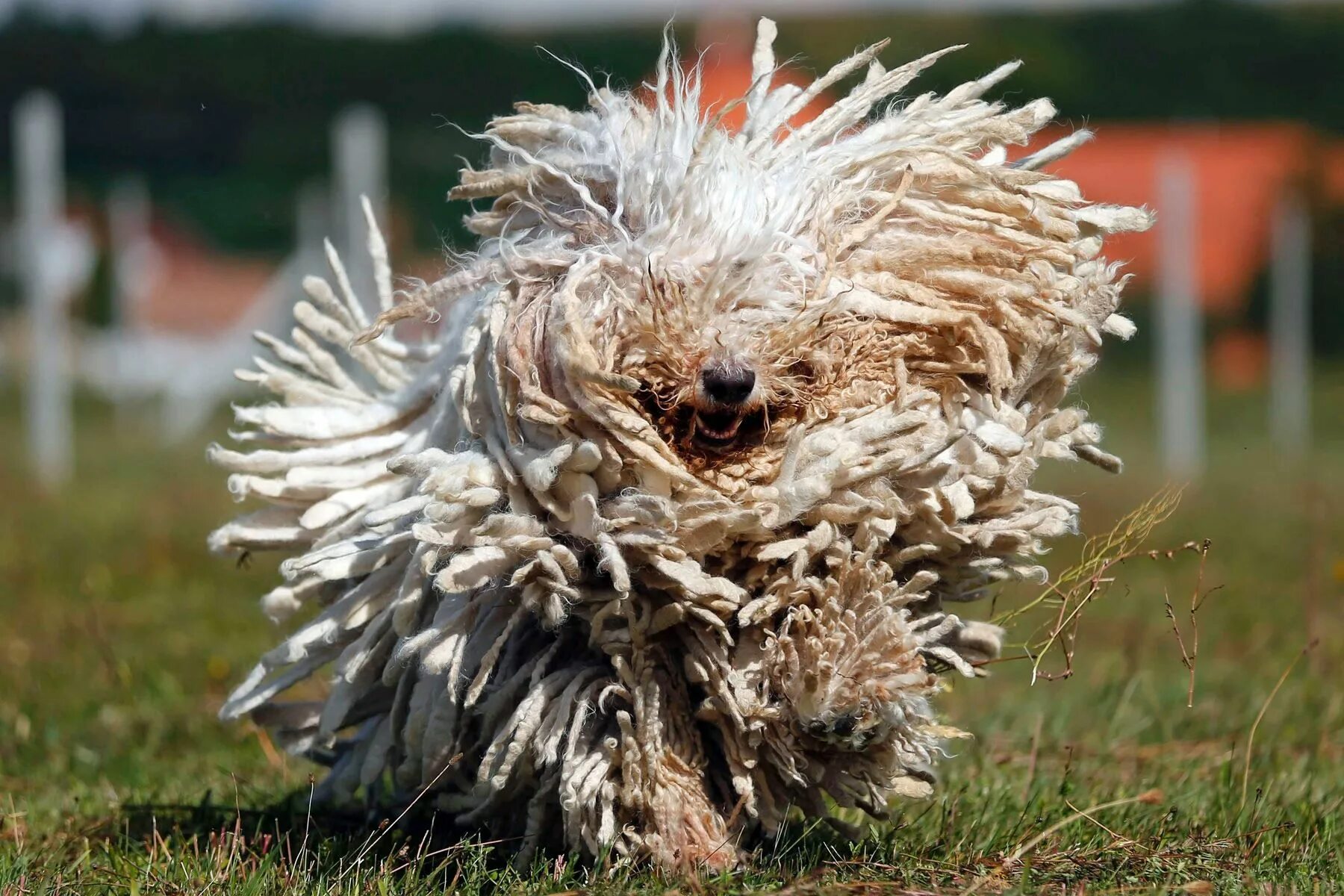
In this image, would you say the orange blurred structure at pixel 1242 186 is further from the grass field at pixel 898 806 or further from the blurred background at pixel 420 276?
the grass field at pixel 898 806

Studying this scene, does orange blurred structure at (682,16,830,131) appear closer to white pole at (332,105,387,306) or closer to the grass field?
the grass field

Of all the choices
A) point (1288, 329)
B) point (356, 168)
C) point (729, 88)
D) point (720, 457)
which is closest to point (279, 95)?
point (356, 168)

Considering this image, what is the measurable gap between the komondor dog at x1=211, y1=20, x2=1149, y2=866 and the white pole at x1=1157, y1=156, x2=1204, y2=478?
35.3 feet

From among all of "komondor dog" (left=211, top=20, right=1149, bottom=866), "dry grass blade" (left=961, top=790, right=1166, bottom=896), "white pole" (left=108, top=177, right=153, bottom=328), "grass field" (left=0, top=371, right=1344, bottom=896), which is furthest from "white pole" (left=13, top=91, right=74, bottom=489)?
"dry grass blade" (left=961, top=790, right=1166, bottom=896)

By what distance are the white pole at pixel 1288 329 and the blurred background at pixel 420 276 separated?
55 millimetres

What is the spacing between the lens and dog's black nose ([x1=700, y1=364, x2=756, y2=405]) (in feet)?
9.29

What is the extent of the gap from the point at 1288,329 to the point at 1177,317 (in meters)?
7.45

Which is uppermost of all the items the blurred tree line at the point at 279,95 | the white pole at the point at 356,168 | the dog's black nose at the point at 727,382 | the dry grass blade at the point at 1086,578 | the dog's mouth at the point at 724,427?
the blurred tree line at the point at 279,95

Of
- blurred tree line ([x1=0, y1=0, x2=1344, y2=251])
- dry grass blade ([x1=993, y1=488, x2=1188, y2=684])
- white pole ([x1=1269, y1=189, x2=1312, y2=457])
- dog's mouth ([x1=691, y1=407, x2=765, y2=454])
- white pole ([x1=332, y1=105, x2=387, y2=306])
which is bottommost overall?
white pole ([x1=1269, y1=189, x2=1312, y2=457])

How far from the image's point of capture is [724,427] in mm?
2883

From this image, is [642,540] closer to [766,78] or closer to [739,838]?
[739,838]

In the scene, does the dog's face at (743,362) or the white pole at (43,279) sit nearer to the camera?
the dog's face at (743,362)

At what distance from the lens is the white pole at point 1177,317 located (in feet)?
46.4

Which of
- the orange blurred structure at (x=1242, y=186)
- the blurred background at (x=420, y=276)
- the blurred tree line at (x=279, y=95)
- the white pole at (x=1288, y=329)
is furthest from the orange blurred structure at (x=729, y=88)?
the orange blurred structure at (x=1242, y=186)
